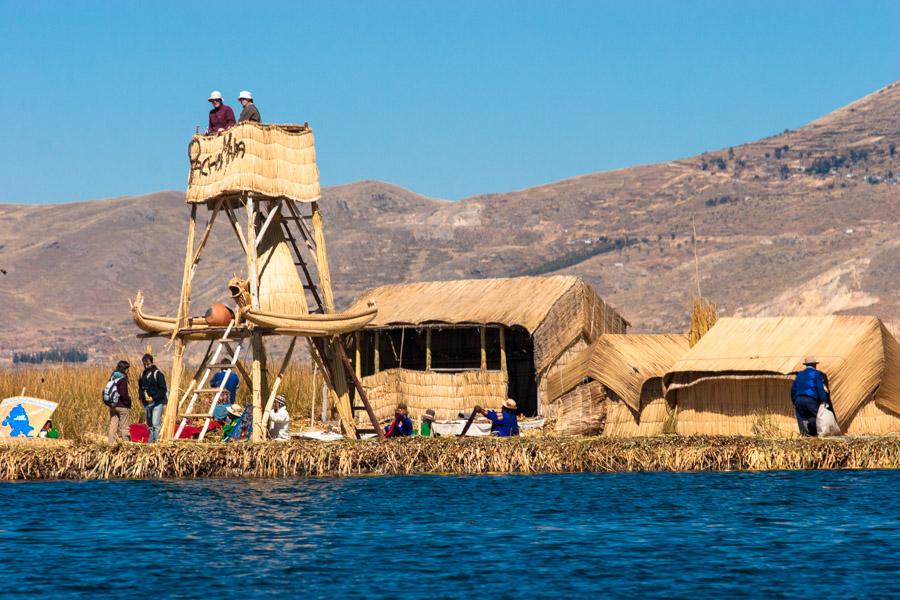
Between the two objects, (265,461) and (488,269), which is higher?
(488,269)

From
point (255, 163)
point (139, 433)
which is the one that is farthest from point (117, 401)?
point (255, 163)

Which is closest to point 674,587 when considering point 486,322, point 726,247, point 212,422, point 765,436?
point 765,436

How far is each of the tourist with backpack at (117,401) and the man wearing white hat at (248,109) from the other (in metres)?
5.19

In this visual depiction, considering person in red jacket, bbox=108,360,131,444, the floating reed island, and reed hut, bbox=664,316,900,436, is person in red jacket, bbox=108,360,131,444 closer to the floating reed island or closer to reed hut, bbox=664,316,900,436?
the floating reed island

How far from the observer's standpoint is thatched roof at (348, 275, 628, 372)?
117 feet

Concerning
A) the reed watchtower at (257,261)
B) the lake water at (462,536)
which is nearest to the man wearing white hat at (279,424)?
the reed watchtower at (257,261)

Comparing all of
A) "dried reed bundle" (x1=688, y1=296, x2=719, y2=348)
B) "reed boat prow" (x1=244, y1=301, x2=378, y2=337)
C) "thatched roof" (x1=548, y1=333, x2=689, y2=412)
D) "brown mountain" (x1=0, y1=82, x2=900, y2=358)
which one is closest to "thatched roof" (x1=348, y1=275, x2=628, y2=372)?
"thatched roof" (x1=548, y1=333, x2=689, y2=412)

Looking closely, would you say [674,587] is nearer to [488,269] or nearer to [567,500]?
[567,500]

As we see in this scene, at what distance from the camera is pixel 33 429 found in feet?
94.5

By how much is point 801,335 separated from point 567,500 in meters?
8.60

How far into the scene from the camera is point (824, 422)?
2678 cm

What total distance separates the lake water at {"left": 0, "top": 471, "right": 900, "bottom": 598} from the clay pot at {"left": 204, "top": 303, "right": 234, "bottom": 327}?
4187 millimetres

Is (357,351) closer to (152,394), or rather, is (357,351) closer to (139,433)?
(139,433)

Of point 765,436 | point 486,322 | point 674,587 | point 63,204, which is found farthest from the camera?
point 63,204
